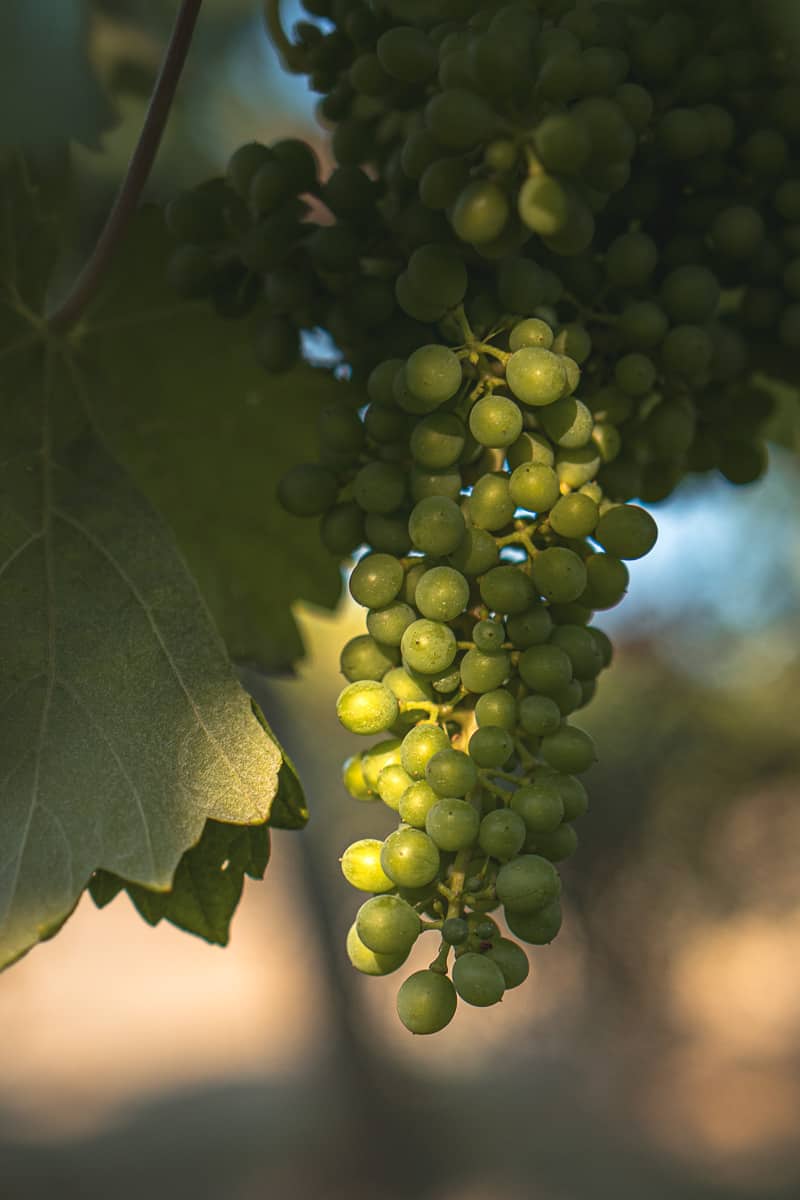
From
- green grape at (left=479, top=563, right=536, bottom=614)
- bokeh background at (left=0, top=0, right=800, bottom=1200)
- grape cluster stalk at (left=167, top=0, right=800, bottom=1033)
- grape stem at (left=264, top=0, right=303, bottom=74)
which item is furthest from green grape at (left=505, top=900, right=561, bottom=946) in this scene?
bokeh background at (left=0, top=0, right=800, bottom=1200)

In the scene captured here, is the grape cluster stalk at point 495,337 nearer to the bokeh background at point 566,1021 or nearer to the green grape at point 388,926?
the green grape at point 388,926

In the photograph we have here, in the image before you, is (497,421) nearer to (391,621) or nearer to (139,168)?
(391,621)

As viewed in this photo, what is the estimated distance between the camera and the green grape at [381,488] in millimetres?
488

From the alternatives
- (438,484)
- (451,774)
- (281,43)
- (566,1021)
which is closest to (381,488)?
(438,484)

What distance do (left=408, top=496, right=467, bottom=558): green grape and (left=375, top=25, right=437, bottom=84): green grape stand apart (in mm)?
171

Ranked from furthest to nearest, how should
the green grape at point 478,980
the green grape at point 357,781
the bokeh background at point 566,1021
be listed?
the bokeh background at point 566,1021
the green grape at point 357,781
the green grape at point 478,980

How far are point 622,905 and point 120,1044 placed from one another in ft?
11.4

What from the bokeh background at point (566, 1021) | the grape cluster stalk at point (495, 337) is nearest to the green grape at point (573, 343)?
the grape cluster stalk at point (495, 337)

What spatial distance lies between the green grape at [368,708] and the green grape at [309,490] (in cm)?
9

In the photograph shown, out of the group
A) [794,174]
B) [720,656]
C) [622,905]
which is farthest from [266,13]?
[622,905]

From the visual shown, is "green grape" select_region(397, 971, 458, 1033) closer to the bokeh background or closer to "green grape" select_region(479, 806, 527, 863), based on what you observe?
"green grape" select_region(479, 806, 527, 863)

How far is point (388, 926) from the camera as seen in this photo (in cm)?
42

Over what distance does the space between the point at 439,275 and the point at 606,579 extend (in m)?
0.14

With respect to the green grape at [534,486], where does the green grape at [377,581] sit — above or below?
below
